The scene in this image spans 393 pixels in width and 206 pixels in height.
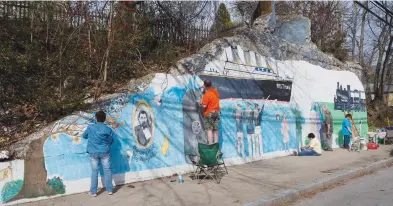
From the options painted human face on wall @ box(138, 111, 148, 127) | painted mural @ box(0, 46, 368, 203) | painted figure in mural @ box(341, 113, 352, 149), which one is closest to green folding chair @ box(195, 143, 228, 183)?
painted mural @ box(0, 46, 368, 203)

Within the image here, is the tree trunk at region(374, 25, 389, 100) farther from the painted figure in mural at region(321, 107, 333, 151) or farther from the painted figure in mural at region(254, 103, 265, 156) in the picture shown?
the painted figure in mural at region(254, 103, 265, 156)

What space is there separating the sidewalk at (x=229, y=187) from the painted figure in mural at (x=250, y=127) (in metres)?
0.41

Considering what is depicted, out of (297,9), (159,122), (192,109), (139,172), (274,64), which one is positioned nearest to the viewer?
(139,172)

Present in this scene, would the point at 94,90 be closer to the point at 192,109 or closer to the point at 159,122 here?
the point at 159,122

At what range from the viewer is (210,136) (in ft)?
28.3

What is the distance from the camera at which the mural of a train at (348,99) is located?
642 inches

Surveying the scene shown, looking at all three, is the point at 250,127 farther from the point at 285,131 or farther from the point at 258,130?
the point at 285,131

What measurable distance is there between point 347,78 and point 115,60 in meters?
11.8

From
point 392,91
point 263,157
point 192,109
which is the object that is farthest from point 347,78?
point 392,91

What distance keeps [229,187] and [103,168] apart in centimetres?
243

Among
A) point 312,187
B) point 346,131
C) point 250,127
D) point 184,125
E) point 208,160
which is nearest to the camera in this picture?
point 312,187

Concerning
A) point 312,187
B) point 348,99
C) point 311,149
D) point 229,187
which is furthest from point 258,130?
point 348,99

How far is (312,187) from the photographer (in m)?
7.79

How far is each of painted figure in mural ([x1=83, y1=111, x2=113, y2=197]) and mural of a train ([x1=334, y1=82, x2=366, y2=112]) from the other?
11.8m
